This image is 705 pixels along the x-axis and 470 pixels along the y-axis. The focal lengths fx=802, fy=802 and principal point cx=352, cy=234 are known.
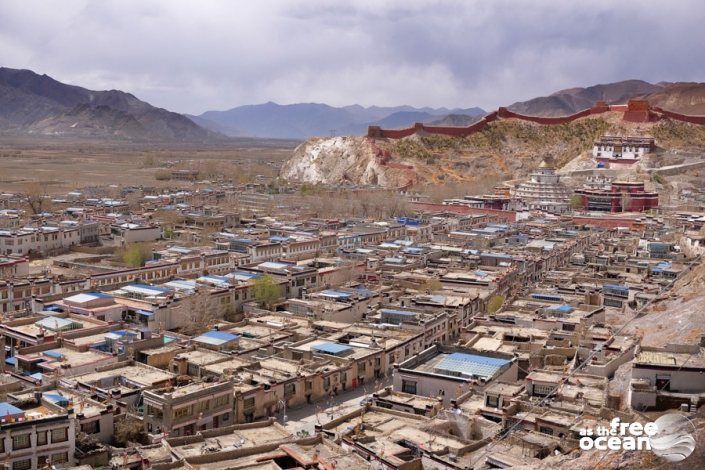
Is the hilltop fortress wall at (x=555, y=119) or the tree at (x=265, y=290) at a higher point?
the hilltop fortress wall at (x=555, y=119)

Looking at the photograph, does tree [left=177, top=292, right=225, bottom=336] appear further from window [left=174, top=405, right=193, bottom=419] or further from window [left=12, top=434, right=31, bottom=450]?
window [left=12, top=434, right=31, bottom=450]

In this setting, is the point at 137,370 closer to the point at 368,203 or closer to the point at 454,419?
the point at 454,419

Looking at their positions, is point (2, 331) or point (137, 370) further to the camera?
point (2, 331)

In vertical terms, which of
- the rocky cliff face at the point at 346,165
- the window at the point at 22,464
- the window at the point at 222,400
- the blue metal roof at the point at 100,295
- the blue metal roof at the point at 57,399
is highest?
the rocky cliff face at the point at 346,165

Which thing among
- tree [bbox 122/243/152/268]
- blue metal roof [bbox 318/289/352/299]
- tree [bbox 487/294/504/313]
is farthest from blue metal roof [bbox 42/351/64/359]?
tree [bbox 122/243/152/268]

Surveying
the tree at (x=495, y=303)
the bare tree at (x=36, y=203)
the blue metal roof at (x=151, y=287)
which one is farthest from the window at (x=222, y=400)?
the bare tree at (x=36, y=203)

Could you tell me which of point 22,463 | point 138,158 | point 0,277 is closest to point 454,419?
point 22,463

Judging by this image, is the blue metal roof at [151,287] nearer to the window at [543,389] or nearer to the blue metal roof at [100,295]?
the blue metal roof at [100,295]
